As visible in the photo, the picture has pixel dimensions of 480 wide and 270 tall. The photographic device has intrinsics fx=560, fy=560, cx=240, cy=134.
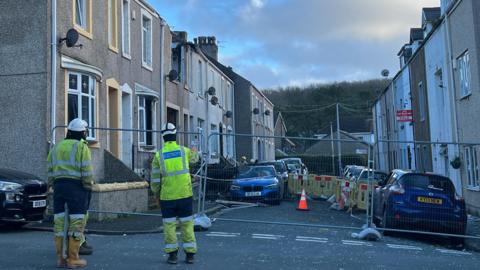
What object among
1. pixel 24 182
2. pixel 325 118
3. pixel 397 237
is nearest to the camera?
pixel 24 182

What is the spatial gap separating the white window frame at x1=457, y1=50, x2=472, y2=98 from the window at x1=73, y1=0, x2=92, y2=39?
1169 cm

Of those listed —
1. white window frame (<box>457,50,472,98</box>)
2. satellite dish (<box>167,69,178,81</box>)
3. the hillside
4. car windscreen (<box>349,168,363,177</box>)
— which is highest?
the hillside

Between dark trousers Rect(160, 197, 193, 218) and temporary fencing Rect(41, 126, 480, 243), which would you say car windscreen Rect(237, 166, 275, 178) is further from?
dark trousers Rect(160, 197, 193, 218)

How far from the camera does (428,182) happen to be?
12.5 meters

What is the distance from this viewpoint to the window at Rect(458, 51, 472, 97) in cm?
1789

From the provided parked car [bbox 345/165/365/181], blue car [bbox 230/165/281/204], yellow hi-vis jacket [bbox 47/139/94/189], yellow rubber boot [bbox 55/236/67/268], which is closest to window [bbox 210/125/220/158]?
blue car [bbox 230/165/281/204]

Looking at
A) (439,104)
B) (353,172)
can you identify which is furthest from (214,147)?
(439,104)

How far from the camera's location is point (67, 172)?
7.39 m

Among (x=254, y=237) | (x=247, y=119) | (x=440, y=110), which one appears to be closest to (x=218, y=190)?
(x=254, y=237)

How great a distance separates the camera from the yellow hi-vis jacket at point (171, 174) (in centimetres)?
774

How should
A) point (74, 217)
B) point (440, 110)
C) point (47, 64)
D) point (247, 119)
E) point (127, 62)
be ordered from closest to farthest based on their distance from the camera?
point (74, 217), point (47, 64), point (127, 62), point (440, 110), point (247, 119)

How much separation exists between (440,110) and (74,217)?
17.8 meters

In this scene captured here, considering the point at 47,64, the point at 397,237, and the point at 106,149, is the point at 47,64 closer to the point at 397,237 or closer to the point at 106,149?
the point at 106,149

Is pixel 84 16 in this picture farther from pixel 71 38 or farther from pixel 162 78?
pixel 162 78
